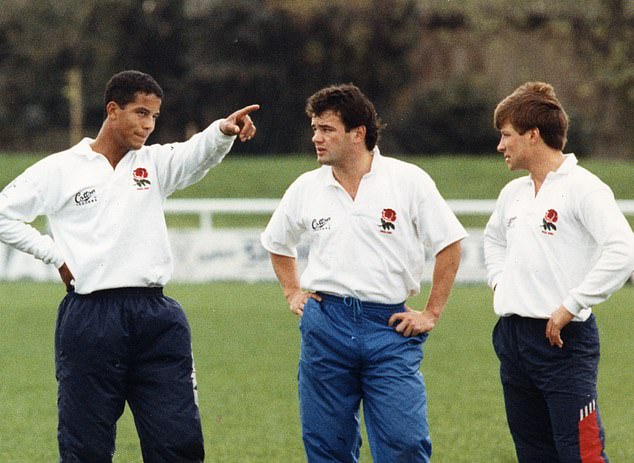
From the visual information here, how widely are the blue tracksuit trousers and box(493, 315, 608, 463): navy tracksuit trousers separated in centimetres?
39

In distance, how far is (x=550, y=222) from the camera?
496 centimetres

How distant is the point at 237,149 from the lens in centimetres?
3344

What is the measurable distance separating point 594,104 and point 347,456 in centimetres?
3006

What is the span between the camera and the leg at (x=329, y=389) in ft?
17.0

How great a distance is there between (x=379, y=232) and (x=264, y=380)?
450 cm

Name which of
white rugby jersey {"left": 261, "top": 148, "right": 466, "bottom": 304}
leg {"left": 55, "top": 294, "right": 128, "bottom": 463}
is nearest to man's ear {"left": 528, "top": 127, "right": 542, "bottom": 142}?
white rugby jersey {"left": 261, "top": 148, "right": 466, "bottom": 304}

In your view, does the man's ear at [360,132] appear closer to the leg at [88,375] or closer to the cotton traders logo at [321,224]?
the cotton traders logo at [321,224]

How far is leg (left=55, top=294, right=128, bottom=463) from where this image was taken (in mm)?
5195

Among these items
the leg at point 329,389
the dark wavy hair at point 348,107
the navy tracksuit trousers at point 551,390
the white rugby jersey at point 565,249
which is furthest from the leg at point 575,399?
the dark wavy hair at point 348,107

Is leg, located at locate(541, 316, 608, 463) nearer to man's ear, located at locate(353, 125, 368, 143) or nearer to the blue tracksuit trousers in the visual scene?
the blue tracksuit trousers

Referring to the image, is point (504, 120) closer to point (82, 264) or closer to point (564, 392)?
point (564, 392)

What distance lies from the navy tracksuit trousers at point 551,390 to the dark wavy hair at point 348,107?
1014mm

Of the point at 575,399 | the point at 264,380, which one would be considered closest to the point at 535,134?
the point at 575,399

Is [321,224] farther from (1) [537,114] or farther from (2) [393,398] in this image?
(1) [537,114]
